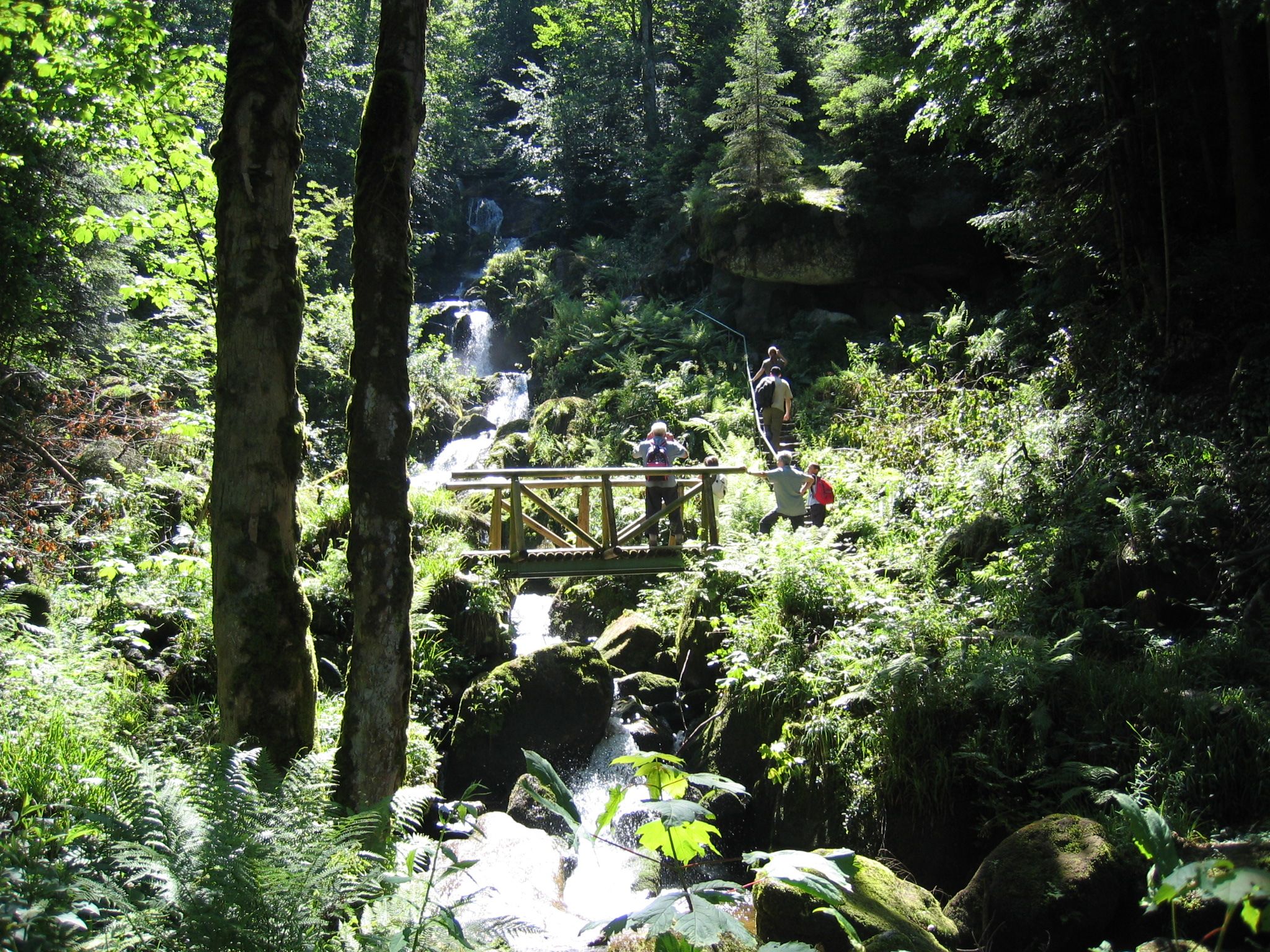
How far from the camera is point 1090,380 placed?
10.3 metres

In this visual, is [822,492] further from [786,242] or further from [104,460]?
[786,242]

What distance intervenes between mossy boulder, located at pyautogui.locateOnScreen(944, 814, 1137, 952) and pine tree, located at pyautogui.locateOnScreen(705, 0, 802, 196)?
1665 cm

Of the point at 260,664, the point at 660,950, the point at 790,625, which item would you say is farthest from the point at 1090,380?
the point at 660,950

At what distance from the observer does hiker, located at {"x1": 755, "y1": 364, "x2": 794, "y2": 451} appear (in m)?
14.4

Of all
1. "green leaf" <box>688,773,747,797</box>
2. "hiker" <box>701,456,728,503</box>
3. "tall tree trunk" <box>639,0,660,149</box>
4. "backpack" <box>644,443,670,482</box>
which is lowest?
"green leaf" <box>688,773,747,797</box>

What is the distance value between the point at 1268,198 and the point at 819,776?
8.26 m

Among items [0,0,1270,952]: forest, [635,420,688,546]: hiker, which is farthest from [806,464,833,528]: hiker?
[635,420,688,546]: hiker

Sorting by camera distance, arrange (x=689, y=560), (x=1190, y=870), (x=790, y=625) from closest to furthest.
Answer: (x=1190, y=870) < (x=790, y=625) < (x=689, y=560)

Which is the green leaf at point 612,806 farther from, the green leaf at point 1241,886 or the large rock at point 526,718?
the large rock at point 526,718

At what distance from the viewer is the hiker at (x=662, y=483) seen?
35.9 feet

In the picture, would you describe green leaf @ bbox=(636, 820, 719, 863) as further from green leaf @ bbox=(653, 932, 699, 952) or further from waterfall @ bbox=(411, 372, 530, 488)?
waterfall @ bbox=(411, 372, 530, 488)

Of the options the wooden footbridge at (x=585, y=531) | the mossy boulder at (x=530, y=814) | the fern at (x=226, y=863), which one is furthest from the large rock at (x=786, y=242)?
the fern at (x=226, y=863)

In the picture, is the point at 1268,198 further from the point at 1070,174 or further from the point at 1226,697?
the point at 1226,697

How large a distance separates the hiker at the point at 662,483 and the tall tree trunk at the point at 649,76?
59.5 ft
